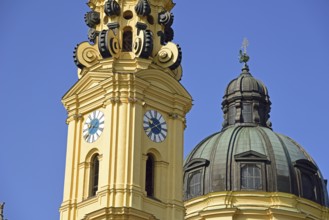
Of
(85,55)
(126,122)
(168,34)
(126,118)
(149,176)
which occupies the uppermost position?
(168,34)

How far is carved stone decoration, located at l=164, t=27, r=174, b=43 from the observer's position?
46.2 m

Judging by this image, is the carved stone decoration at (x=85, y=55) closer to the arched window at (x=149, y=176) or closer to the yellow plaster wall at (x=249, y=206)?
the arched window at (x=149, y=176)

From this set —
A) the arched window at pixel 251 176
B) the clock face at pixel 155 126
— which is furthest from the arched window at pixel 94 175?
the arched window at pixel 251 176

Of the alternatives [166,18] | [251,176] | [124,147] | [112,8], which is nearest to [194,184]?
[251,176]

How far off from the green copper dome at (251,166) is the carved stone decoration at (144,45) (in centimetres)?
1195

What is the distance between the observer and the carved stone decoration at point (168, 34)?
46250 millimetres

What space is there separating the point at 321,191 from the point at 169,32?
44.7ft

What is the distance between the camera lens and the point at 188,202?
180 ft

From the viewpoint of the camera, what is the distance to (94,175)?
1708 inches

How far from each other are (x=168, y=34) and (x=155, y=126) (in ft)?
14.5

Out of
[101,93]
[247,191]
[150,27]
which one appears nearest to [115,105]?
[101,93]

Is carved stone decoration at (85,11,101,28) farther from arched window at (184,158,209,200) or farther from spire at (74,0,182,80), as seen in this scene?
arched window at (184,158,209,200)

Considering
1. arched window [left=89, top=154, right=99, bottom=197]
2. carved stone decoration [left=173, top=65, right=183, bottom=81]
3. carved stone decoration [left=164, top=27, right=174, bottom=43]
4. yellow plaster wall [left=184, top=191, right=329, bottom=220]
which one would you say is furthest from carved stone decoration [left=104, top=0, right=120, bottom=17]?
yellow plaster wall [left=184, top=191, right=329, bottom=220]

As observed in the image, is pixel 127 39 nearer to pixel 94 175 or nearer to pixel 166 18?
pixel 166 18
